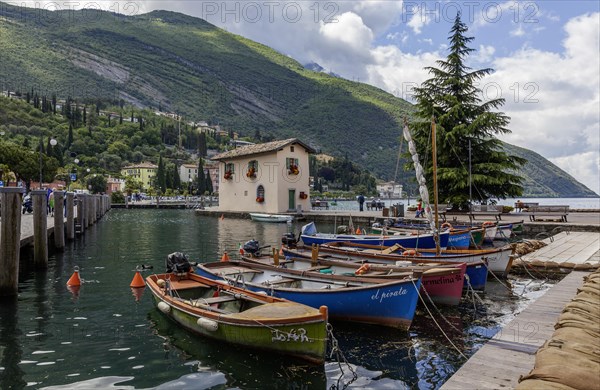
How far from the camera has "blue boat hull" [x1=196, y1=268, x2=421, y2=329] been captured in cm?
934

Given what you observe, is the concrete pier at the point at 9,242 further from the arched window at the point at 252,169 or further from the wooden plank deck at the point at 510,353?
the arched window at the point at 252,169

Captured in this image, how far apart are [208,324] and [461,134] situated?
33685mm

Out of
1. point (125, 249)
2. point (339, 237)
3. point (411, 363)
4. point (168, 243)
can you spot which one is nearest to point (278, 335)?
point (411, 363)

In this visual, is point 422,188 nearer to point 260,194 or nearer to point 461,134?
point 461,134

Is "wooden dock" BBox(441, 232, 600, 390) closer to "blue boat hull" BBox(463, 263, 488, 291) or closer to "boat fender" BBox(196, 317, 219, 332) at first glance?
"blue boat hull" BBox(463, 263, 488, 291)

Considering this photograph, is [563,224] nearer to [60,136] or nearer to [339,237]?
[339,237]

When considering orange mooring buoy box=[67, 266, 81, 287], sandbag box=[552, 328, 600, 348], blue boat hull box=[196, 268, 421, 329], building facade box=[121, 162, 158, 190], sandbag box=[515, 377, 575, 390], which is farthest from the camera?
building facade box=[121, 162, 158, 190]

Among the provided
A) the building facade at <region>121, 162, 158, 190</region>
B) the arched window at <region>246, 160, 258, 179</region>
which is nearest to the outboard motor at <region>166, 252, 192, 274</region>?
the arched window at <region>246, 160, 258, 179</region>

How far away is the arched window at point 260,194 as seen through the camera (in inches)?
1879

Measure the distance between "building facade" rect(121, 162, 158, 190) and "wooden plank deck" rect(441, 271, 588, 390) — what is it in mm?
147792

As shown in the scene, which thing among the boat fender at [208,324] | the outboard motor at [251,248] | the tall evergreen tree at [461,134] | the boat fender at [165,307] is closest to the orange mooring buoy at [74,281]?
the outboard motor at [251,248]

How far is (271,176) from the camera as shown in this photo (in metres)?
46.5

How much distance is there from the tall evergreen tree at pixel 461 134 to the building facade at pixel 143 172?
122m

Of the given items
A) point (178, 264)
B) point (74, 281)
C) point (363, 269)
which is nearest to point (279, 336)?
point (363, 269)
